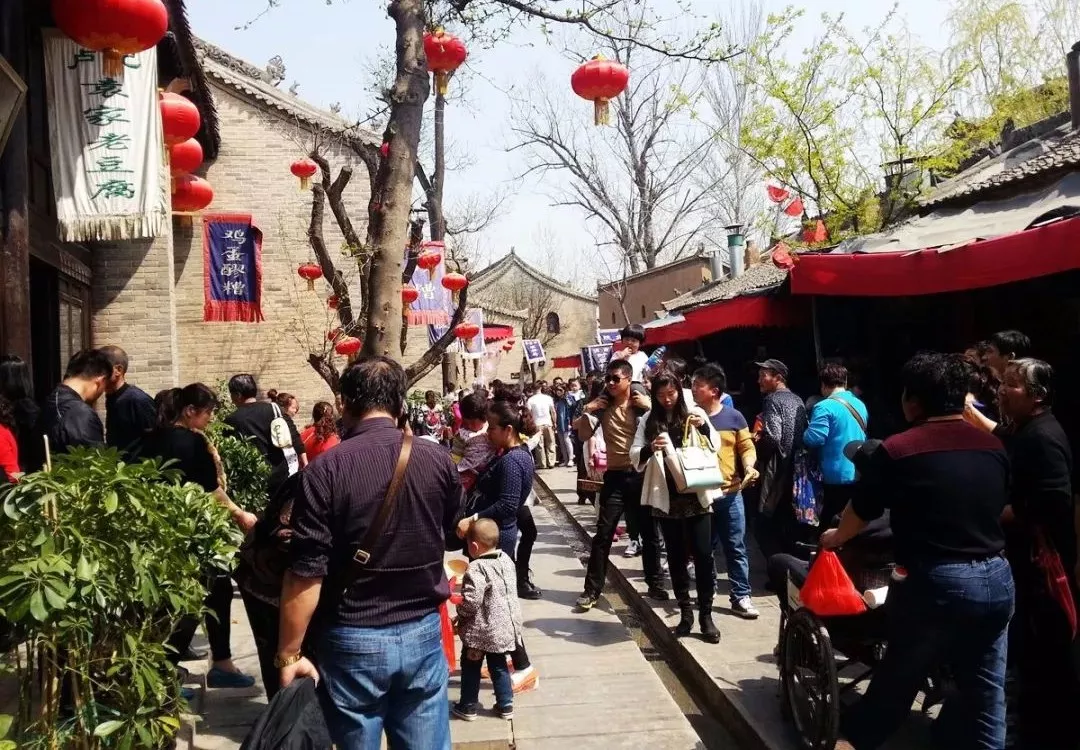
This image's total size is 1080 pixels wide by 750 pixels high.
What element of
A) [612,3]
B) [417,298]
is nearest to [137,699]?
[612,3]

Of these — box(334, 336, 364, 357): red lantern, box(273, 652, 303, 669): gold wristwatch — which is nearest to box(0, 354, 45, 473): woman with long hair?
box(273, 652, 303, 669): gold wristwatch

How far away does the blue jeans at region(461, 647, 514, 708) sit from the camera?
532 cm

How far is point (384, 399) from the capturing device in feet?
11.0

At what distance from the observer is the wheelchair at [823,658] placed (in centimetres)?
437

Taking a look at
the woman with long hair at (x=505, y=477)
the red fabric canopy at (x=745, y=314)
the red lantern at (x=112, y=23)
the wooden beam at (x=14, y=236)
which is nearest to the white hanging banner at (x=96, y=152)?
the wooden beam at (x=14, y=236)

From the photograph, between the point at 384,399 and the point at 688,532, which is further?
the point at 688,532

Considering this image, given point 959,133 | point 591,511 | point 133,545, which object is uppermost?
point 959,133

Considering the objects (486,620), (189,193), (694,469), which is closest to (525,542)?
(694,469)

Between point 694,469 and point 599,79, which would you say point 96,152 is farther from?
point 694,469

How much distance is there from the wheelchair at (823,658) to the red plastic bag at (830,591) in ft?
0.41

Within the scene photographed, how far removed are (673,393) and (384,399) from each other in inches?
147

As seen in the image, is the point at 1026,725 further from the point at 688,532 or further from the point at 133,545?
the point at 133,545

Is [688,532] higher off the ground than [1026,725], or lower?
higher

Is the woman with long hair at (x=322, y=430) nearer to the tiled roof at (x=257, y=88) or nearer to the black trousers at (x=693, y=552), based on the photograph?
the black trousers at (x=693, y=552)
